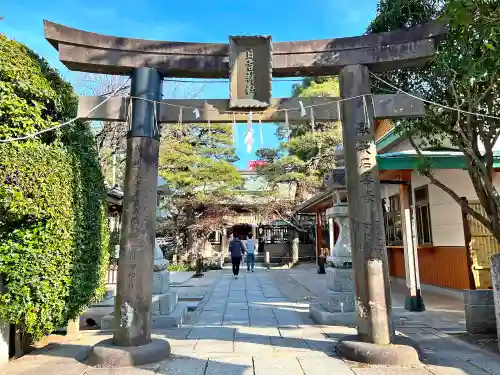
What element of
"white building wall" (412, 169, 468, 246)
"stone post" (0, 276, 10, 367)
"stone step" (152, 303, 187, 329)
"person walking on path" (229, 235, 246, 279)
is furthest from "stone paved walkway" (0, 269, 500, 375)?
"person walking on path" (229, 235, 246, 279)

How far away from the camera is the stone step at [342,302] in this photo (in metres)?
7.02

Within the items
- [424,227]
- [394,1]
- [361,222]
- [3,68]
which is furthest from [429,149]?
[3,68]

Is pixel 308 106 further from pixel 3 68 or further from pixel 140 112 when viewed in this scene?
pixel 3 68

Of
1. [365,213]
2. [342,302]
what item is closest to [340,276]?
[342,302]

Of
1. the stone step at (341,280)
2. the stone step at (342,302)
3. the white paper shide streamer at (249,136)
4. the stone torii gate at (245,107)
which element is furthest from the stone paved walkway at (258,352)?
the white paper shide streamer at (249,136)

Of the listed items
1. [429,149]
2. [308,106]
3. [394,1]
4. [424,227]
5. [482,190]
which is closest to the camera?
[308,106]

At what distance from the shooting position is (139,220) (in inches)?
199

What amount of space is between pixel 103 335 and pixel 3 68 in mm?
4343

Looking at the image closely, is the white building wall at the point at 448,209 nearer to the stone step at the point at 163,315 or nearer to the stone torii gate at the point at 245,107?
the stone torii gate at the point at 245,107

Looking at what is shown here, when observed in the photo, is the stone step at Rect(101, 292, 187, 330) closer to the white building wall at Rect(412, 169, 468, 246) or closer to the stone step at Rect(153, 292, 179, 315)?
the stone step at Rect(153, 292, 179, 315)

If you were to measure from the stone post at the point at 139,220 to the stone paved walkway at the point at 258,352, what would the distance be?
59cm

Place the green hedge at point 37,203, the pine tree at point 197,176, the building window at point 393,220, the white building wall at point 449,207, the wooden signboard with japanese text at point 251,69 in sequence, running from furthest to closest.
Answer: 1. the pine tree at point 197,176
2. the building window at point 393,220
3. the white building wall at point 449,207
4. the wooden signboard with japanese text at point 251,69
5. the green hedge at point 37,203

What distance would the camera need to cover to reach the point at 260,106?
547cm

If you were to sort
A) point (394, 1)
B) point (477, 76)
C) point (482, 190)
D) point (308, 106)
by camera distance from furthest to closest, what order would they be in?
1. point (394, 1)
2. point (482, 190)
3. point (308, 106)
4. point (477, 76)
